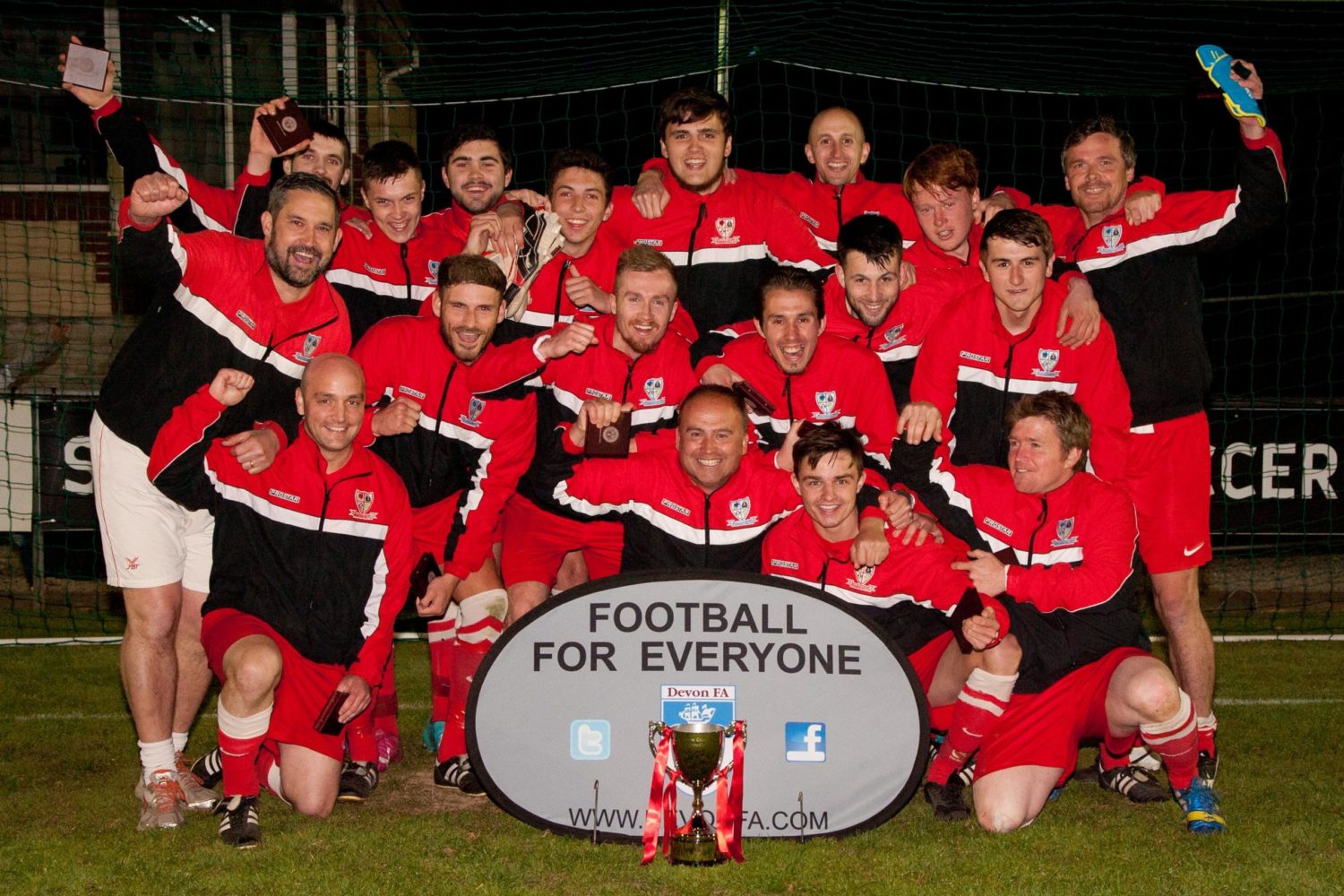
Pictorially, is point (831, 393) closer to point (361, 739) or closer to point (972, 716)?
point (972, 716)

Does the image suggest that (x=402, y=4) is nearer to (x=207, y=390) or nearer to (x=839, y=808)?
(x=207, y=390)

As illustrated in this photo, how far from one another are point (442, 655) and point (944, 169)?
2.47 m

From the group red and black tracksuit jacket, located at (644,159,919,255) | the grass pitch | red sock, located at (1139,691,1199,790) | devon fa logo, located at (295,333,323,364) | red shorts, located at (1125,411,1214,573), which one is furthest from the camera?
red and black tracksuit jacket, located at (644,159,919,255)

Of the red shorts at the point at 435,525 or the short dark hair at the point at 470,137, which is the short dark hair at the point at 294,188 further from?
the red shorts at the point at 435,525

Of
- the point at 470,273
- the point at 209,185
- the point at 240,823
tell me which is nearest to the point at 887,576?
the point at 470,273

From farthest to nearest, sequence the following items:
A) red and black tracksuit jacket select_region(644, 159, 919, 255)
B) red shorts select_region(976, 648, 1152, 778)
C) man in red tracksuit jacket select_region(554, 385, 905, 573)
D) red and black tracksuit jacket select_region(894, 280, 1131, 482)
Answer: red and black tracksuit jacket select_region(644, 159, 919, 255) < red and black tracksuit jacket select_region(894, 280, 1131, 482) < man in red tracksuit jacket select_region(554, 385, 905, 573) < red shorts select_region(976, 648, 1152, 778)

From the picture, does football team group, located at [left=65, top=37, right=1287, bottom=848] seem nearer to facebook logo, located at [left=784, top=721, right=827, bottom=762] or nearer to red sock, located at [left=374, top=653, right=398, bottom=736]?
red sock, located at [left=374, top=653, right=398, bottom=736]

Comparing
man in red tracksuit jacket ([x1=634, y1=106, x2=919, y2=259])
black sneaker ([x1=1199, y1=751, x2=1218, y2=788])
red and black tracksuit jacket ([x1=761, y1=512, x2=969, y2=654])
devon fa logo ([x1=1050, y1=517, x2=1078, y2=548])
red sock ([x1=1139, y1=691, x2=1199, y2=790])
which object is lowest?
black sneaker ([x1=1199, y1=751, x2=1218, y2=788])

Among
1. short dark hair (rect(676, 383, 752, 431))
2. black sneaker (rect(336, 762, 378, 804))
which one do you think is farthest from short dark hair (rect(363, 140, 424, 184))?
black sneaker (rect(336, 762, 378, 804))

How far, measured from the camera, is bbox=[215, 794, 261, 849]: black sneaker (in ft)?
12.0

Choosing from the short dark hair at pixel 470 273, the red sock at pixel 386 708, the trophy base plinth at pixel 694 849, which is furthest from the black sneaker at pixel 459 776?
the short dark hair at pixel 470 273

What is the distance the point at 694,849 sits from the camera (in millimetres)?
3469

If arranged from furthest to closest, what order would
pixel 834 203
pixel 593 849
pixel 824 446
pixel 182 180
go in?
pixel 834 203 → pixel 182 180 → pixel 824 446 → pixel 593 849

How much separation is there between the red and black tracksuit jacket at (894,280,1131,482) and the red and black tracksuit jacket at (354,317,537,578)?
1.34 meters
